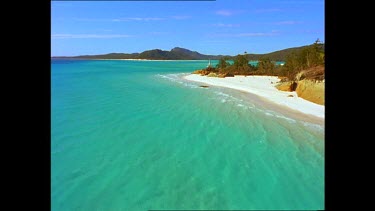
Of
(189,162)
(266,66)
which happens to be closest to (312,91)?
(189,162)

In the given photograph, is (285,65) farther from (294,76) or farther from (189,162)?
(189,162)

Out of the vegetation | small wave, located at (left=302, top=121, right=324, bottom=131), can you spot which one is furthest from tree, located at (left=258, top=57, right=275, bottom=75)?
small wave, located at (left=302, top=121, right=324, bottom=131)
